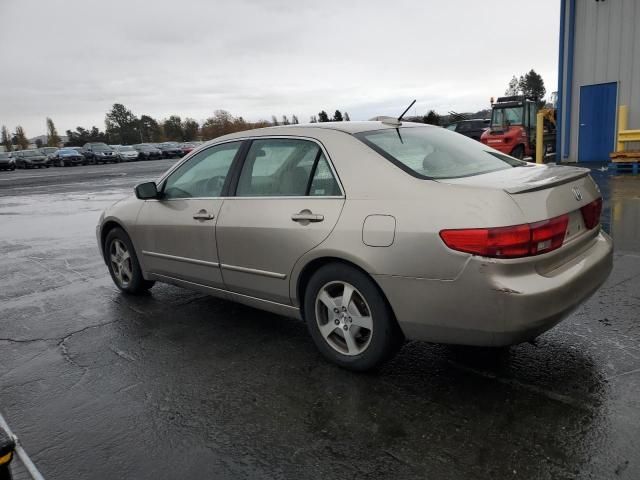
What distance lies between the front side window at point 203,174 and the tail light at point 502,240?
2.10 m

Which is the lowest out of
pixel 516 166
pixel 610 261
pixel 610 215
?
pixel 610 215

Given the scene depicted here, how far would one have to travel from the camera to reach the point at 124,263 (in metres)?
5.45

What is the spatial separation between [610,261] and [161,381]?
3092mm

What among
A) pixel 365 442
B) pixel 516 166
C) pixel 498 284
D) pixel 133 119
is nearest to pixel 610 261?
pixel 516 166

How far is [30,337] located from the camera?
4531 mm

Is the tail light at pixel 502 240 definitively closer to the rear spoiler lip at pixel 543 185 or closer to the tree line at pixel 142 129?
the rear spoiler lip at pixel 543 185

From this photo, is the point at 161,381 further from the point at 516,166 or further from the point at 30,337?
the point at 516,166

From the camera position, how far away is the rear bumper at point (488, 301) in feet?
9.19

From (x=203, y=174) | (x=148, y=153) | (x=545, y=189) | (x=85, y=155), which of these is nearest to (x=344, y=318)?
(x=545, y=189)

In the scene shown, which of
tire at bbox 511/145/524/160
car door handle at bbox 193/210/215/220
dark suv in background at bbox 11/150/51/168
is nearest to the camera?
car door handle at bbox 193/210/215/220

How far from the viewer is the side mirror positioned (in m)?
4.81

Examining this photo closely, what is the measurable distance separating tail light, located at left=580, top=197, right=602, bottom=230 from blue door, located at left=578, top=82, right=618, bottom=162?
13684 millimetres

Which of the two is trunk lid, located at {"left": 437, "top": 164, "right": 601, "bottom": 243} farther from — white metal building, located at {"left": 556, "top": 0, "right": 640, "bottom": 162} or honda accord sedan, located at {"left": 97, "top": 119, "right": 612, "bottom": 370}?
white metal building, located at {"left": 556, "top": 0, "right": 640, "bottom": 162}

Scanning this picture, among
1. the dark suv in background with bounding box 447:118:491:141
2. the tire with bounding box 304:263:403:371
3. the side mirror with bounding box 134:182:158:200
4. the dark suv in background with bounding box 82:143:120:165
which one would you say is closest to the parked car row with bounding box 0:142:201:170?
the dark suv in background with bounding box 82:143:120:165
